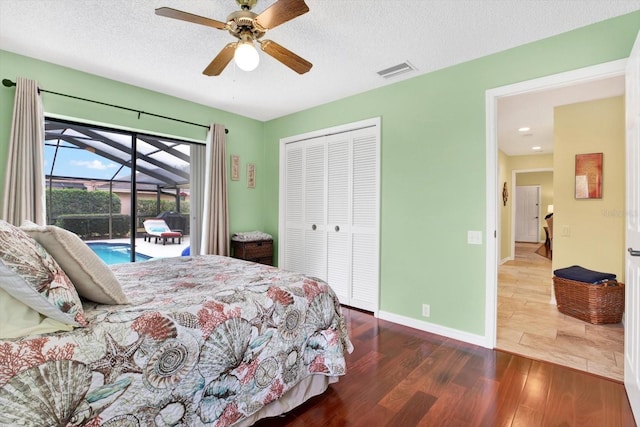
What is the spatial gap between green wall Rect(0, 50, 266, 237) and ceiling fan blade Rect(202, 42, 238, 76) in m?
1.56

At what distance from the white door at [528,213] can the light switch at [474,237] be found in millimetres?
A: 8269

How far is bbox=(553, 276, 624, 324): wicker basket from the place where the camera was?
3.16 meters

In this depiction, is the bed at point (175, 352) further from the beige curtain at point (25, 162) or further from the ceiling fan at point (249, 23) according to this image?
the beige curtain at point (25, 162)

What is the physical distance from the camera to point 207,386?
1.39 metres

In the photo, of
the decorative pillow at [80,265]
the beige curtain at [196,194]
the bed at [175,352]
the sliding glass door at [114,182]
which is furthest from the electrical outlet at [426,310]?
the sliding glass door at [114,182]

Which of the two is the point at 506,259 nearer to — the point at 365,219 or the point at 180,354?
the point at 365,219

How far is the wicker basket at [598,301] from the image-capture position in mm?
3156

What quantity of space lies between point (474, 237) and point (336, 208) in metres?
1.64

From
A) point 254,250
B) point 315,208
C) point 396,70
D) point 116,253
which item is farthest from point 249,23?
point 116,253

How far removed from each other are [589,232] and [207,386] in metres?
A: 4.42

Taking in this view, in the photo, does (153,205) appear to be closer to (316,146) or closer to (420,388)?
(316,146)

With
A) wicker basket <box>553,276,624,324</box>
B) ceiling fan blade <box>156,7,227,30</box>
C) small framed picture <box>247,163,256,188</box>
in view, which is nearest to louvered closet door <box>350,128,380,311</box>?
small framed picture <box>247,163,256,188</box>

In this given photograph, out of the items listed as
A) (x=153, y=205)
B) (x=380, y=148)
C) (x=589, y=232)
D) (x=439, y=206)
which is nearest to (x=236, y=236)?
(x=153, y=205)

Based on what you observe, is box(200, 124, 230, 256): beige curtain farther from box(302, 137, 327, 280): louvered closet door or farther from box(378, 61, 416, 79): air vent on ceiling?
box(378, 61, 416, 79): air vent on ceiling
